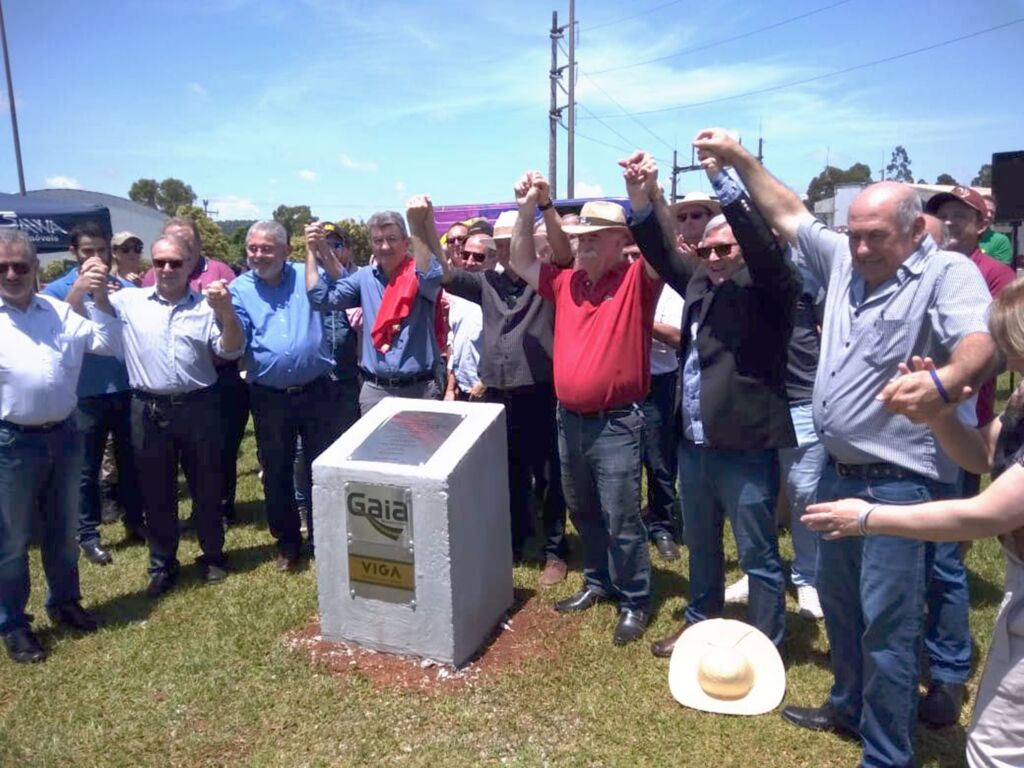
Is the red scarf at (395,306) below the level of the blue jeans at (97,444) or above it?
above

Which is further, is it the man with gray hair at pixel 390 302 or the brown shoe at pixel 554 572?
the brown shoe at pixel 554 572

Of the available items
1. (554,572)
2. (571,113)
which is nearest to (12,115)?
(571,113)

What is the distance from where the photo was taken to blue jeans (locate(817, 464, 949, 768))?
2.73 metres

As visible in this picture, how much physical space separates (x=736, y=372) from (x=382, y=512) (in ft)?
5.72

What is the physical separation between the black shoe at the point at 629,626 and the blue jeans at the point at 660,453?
1.37 meters

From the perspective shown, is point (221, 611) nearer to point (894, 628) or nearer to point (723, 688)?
point (723, 688)

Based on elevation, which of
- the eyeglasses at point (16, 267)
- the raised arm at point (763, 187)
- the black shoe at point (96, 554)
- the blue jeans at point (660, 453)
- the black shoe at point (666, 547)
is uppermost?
the raised arm at point (763, 187)

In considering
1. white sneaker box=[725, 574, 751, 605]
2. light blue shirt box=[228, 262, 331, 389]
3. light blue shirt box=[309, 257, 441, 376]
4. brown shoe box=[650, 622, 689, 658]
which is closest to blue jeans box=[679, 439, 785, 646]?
brown shoe box=[650, 622, 689, 658]

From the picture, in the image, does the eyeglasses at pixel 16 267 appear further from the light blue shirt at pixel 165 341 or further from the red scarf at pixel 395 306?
the red scarf at pixel 395 306

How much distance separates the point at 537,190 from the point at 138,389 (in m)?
2.70

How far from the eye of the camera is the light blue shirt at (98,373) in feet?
18.0

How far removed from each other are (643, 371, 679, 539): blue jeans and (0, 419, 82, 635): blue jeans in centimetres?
353

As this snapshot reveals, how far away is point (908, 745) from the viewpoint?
284 centimetres

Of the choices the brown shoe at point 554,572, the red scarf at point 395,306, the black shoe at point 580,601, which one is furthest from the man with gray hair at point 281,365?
the black shoe at point 580,601
